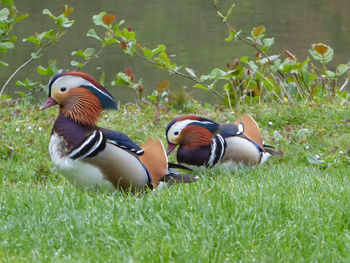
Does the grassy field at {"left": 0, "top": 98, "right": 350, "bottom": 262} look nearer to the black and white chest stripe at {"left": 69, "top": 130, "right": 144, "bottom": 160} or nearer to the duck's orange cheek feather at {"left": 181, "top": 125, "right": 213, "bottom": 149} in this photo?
Result: the black and white chest stripe at {"left": 69, "top": 130, "right": 144, "bottom": 160}

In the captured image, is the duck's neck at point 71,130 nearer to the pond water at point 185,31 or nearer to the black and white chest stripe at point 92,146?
the black and white chest stripe at point 92,146

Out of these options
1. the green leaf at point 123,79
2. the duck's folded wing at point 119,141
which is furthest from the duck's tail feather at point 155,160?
the green leaf at point 123,79

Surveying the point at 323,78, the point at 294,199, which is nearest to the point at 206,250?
the point at 294,199

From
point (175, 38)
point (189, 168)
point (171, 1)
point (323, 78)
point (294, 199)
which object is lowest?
point (171, 1)

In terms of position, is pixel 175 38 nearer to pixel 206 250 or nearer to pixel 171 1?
pixel 171 1

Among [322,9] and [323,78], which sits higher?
[323,78]

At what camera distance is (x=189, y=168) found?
4.85 metres

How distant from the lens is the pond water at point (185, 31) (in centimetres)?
1174

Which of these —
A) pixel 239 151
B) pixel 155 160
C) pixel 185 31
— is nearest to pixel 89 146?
pixel 155 160

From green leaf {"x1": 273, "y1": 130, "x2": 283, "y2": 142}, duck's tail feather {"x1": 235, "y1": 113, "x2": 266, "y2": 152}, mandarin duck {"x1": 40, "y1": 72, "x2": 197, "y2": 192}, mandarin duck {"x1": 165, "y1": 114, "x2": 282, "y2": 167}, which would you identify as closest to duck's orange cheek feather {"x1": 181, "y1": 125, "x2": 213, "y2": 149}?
mandarin duck {"x1": 165, "y1": 114, "x2": 282, "y2": 167}

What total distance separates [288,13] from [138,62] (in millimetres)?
6876

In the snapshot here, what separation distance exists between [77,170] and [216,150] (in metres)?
1.38

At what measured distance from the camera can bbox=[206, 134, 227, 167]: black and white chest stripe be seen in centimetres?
481

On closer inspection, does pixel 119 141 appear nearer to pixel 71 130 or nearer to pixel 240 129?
pixel 71 130
